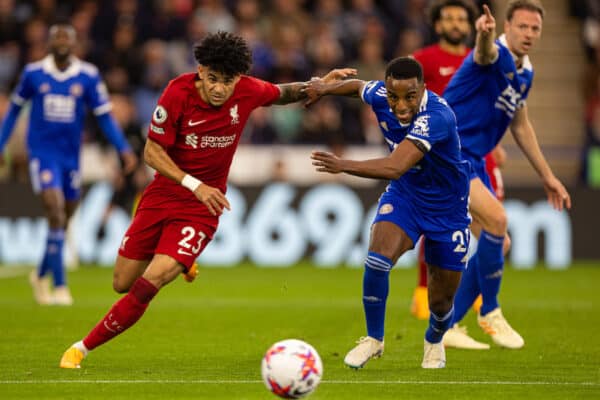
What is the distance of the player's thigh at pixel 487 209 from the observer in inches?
373

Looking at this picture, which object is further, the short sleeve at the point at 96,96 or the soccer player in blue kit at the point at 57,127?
the short sleeve at the point at 96,96

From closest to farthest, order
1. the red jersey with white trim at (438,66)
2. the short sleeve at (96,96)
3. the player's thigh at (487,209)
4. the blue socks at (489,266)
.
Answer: the player's thigh at (487,209) → the blue socks at (489,266) → the red jersey with white trim at (438,66) → the short sleeve at (96,96)

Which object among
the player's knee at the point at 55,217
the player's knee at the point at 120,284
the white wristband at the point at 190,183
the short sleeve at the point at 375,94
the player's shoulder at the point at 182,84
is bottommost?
the player's knee at the point at 55,217

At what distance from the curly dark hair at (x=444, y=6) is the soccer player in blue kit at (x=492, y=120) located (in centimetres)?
166

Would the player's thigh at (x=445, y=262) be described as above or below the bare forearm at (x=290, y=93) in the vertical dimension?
below

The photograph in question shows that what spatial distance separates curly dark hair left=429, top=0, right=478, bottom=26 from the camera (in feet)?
37.4

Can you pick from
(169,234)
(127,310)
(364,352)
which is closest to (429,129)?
(364,352)

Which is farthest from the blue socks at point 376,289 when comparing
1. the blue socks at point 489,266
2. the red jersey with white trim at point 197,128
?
the blue socks at point 489,266

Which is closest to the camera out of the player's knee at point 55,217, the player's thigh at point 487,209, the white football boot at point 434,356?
the white football boot at point 434,356

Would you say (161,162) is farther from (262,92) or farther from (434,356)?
(434,356)

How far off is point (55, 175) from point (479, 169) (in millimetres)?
5053

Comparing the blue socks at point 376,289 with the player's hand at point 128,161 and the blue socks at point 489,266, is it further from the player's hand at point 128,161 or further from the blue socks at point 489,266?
the player's hand at point 128,161

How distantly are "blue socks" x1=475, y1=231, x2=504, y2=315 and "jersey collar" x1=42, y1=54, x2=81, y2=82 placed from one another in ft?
17.4

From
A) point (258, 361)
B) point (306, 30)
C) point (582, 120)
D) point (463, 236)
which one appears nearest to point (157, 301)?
point (258, 361)
